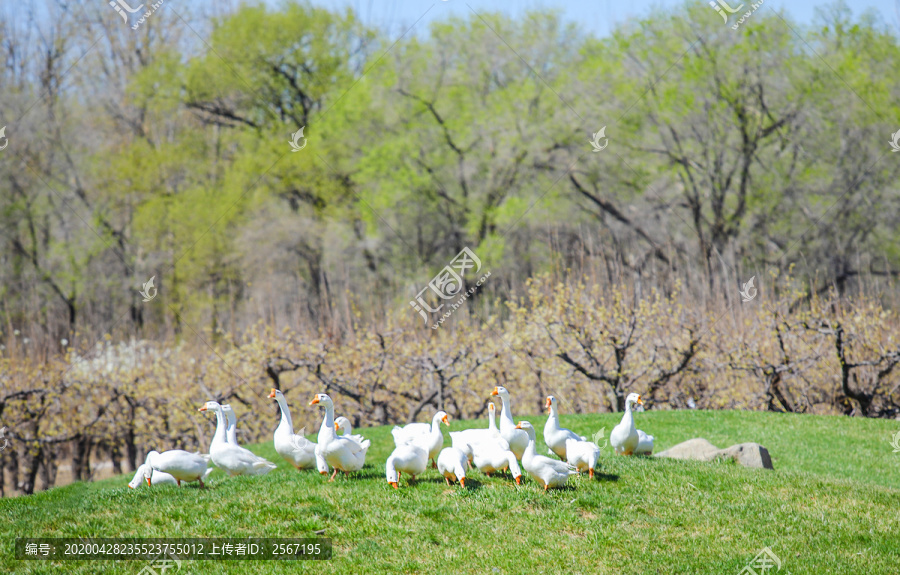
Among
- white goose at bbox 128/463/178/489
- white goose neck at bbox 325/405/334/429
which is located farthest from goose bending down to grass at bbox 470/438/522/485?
white goose at bbox 128/463/178/489

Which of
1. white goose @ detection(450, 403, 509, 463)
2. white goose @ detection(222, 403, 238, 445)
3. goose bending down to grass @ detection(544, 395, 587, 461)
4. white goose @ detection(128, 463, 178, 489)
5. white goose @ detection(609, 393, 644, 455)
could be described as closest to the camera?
white goose @ detection(450, 403, 509, 463)

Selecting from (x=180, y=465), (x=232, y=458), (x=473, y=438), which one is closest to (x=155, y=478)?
(x=180, y=465)

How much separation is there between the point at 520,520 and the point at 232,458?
13.7 feet

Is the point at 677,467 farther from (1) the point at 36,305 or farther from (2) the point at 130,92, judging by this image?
(2) the point at 130,92

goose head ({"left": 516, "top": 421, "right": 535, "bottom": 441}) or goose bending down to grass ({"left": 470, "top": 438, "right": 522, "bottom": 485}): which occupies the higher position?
goose head ({"left": 516, "top": 421, "right": 535, "bottom": 441})

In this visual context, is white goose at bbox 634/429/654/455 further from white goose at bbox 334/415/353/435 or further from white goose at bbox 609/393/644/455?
white goose at bbox 334/415/353/435

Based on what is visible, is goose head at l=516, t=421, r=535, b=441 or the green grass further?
goose head at l=516, t=421, r=535, b=441

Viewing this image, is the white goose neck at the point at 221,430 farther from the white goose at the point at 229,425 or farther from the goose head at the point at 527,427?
the goose head at the point at 527,427

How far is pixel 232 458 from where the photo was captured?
10508 mm

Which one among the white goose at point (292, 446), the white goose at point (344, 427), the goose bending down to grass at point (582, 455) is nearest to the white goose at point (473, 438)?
the goose bending down to grass at point (582, 455)

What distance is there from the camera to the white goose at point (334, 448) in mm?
9594

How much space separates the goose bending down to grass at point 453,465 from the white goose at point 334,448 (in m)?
1.08

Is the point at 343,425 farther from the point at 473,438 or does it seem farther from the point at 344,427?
the point at 473,438

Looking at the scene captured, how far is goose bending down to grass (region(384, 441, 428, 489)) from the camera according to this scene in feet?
30.1
